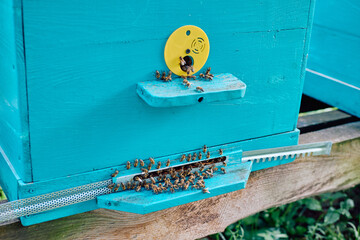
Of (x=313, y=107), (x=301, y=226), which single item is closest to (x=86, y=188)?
(x=313, y=107)

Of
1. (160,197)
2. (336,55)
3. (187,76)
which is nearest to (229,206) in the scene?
(160,197)

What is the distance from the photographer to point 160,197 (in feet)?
4.25

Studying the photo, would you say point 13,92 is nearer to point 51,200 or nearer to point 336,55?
point 51,200

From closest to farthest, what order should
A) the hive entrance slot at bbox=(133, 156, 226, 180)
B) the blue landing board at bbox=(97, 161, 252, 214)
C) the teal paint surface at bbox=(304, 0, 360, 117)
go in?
the blue landing board at bbox=(97, 161, 252, 214) < the hive entrance slot at bbox=(133, 156, 226, 180) < the teal paint surface at bbox=(304, 0, 360, 117)

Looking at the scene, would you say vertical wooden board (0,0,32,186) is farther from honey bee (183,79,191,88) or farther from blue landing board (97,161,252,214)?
honey bee (183,79,191,88)

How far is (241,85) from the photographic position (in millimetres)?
1266

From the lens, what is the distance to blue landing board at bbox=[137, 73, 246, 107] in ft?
3.78

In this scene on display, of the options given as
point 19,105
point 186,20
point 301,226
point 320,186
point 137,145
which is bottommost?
point 301,226

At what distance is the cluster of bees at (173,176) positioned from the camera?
1.32 metres

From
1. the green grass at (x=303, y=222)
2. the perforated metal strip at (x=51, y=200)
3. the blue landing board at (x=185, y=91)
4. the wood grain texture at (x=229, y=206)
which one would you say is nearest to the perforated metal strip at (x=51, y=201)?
the perforated metal strip at (x=51, y=200)

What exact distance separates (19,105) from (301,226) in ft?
6.52

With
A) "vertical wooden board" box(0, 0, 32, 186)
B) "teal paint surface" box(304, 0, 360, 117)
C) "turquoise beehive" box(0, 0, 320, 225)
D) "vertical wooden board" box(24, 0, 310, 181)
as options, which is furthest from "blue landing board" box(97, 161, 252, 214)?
"teal paint surface" box(304, 0, 360, 117)

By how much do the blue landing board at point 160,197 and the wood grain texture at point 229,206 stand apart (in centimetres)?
16

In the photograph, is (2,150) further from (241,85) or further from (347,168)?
(347,168)
